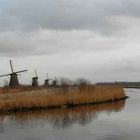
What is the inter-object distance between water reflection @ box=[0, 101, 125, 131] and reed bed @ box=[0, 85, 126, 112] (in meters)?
1.26

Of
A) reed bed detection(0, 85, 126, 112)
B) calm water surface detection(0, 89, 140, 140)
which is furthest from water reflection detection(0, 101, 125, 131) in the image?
reed bed detection(0, 85, 126, 112)

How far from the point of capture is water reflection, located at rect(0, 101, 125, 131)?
20803 mm

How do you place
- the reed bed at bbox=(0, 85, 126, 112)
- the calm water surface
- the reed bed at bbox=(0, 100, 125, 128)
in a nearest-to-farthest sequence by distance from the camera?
the calm water surface, the reed bed at bbox=(0, 100, 125, 128), the reed bed at bbox=(0, 85, 126, 112)

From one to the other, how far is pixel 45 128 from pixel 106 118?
4.95m

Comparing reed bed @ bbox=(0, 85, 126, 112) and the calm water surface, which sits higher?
reed bed @ bbox=(0, 85, 126, 112)

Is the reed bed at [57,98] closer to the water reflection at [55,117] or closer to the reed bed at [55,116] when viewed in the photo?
the reed bed at [55,116]

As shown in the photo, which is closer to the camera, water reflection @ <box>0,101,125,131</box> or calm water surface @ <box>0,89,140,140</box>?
calm water surface @ <box>0,89,140,140</box>

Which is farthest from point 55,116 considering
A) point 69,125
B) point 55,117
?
point 69,125

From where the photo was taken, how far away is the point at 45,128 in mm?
19000

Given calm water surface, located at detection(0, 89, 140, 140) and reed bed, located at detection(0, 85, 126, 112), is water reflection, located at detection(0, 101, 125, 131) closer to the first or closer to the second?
calm water surface, located at detection(0, 89, 140, 140)

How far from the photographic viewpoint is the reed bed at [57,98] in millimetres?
26719

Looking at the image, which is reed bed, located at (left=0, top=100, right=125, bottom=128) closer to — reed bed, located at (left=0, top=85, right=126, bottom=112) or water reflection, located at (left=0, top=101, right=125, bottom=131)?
water reflection, located at (left=0, top=101, right=125, bottom=131)

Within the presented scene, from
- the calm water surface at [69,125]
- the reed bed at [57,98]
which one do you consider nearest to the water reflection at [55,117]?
the calm water surface at [69,125]

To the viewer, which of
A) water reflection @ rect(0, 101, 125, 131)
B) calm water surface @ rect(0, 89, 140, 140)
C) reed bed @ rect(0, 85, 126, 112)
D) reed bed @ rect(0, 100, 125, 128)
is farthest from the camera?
reed bed @ rect(0, 85, 126, 112)
